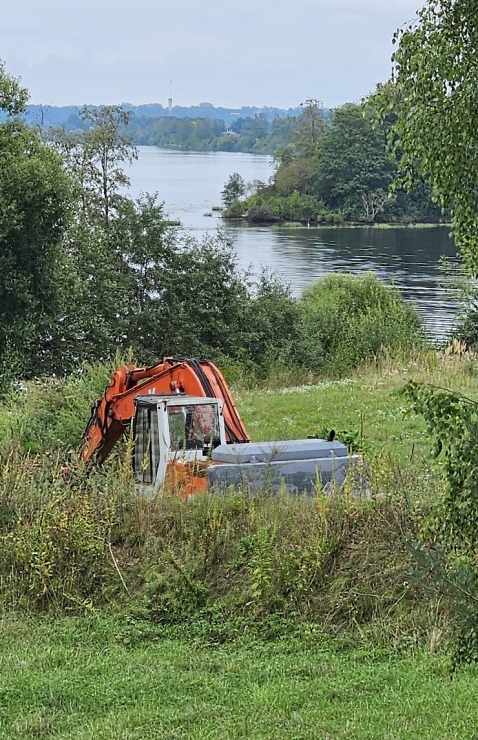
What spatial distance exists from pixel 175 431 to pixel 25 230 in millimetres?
15250

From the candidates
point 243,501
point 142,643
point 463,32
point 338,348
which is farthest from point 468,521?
point 338,348

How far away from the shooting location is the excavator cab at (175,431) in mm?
11023

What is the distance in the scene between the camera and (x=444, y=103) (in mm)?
4660

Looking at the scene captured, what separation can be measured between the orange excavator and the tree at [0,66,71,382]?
41.5 ft

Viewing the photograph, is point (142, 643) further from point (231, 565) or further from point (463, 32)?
point (463, 32)

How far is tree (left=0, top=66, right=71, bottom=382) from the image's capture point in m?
24.7

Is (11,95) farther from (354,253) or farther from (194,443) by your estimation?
(354,253)

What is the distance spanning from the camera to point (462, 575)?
4.51 metres

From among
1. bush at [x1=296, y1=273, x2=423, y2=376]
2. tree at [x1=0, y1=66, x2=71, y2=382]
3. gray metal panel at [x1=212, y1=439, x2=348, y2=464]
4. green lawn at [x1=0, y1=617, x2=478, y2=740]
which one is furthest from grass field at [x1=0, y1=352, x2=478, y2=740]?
bush at [x1=296, y1=273, x2=423, y2=376]

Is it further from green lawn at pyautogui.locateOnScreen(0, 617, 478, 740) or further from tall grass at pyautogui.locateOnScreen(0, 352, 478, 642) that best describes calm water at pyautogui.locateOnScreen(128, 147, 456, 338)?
green lawn at pyautogui.locateOnScreen(0, 617, 478, 740)

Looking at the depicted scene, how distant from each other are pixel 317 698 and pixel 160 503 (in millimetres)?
3778

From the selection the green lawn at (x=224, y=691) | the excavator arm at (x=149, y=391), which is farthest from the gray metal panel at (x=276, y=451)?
the green lawn at (x=224, y=691)

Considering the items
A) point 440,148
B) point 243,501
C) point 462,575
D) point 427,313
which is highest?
point 440,148

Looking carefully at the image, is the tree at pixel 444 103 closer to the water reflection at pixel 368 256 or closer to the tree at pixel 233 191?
the water reflection at pixel 368 256
